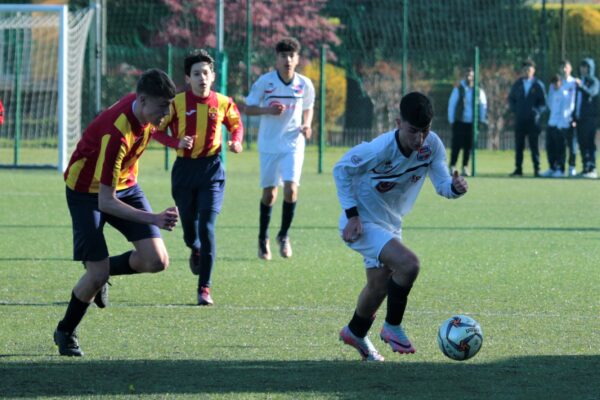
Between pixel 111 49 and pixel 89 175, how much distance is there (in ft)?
70.4

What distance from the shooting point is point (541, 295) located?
30.5ft

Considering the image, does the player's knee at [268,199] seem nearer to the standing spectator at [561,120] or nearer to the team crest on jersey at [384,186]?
the team crest on jersey at [384,186]

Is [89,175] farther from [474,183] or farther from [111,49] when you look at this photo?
[111,49]

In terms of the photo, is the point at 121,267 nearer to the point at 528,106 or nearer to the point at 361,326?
the point at 361,326

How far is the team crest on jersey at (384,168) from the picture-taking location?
22.2ft

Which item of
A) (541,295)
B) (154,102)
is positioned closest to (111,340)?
(154,102)

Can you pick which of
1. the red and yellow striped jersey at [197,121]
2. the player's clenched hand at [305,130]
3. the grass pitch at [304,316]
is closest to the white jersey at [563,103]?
the grass pitch at [304,316]

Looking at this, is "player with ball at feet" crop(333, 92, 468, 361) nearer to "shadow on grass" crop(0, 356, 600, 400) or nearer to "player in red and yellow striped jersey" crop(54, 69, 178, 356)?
"shadow on grass" crop(0, 356, 600, 400)

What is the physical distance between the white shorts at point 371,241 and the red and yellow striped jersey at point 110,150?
1.24 meters

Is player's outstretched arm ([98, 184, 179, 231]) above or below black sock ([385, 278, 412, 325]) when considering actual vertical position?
above

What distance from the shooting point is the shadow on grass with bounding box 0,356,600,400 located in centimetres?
587

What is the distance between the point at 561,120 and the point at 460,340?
17.4 m

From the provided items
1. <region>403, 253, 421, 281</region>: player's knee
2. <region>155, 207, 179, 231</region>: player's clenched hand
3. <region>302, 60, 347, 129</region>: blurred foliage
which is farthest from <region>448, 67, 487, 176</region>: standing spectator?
<region>155, 207, 179, 231</region>: player's clenched hand

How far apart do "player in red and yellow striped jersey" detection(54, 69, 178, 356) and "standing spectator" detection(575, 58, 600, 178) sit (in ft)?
55.6
